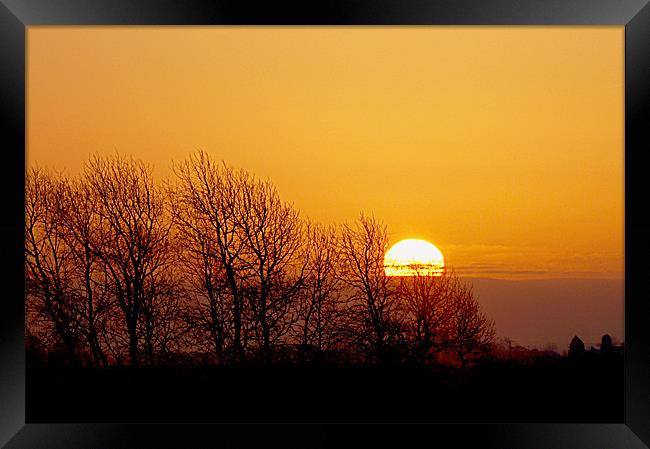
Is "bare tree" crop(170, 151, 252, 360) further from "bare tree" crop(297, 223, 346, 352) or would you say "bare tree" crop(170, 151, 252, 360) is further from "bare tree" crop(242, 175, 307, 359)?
"bare tree" crop(297, 223, 346, 352)

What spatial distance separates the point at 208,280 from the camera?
7031mm

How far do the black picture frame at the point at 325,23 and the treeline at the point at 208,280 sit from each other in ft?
14.0

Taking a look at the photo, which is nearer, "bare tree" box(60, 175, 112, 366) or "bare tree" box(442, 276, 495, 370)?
"bare tree" box(442, 276, 495, 370)

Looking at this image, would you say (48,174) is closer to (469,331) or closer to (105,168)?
(105,168)

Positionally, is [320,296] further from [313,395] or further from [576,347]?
[576,347]

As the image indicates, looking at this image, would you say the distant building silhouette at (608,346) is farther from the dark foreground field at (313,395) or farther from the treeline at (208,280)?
the treeline at (208,280)

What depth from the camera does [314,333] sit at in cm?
679

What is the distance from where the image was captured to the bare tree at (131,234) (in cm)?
701

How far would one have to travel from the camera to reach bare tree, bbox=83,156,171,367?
7.01 m

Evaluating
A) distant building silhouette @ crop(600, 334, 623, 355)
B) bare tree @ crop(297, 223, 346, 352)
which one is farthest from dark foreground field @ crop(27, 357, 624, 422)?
bare tree @ crop(297, 223, 346, 352)

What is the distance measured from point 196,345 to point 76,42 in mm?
Answer: 2689

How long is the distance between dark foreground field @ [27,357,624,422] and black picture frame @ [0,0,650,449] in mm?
4365

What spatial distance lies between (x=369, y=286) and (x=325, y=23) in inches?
191
